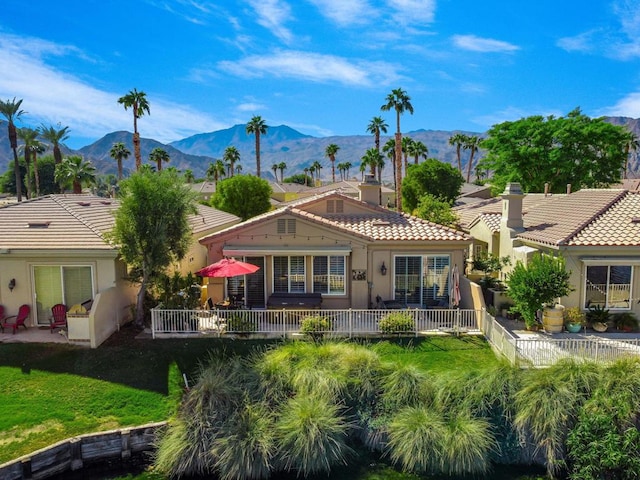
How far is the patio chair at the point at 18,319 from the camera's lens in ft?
50.4

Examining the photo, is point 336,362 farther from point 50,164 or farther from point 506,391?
point 50,164

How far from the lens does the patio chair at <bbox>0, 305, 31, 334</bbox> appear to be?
605 inches

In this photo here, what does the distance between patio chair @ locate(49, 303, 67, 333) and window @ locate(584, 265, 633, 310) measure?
63.1 ft

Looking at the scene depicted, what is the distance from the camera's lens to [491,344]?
48.2 feet

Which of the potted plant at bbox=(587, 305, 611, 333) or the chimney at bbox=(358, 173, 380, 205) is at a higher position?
the chimney at bbox=(358, 173, 380, 205)

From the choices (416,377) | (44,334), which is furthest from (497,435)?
(44,334)

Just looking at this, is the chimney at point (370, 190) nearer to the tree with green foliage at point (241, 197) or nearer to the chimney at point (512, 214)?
the chimney at point (512, 214)

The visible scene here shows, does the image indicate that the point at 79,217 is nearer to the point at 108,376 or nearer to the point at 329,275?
the point at 108,376

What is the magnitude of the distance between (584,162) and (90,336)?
4099 cm

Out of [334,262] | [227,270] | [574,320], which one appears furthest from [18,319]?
[574,320]

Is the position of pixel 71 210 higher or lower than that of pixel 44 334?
higher

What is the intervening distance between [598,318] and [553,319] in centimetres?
186

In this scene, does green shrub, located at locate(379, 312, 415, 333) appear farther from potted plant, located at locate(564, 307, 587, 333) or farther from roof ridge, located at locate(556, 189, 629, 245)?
roof ridge, located at locate(556, 189, 629, 245)

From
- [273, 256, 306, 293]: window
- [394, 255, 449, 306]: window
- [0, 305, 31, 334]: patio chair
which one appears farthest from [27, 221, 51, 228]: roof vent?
[394, 255, 449, 306]: window
